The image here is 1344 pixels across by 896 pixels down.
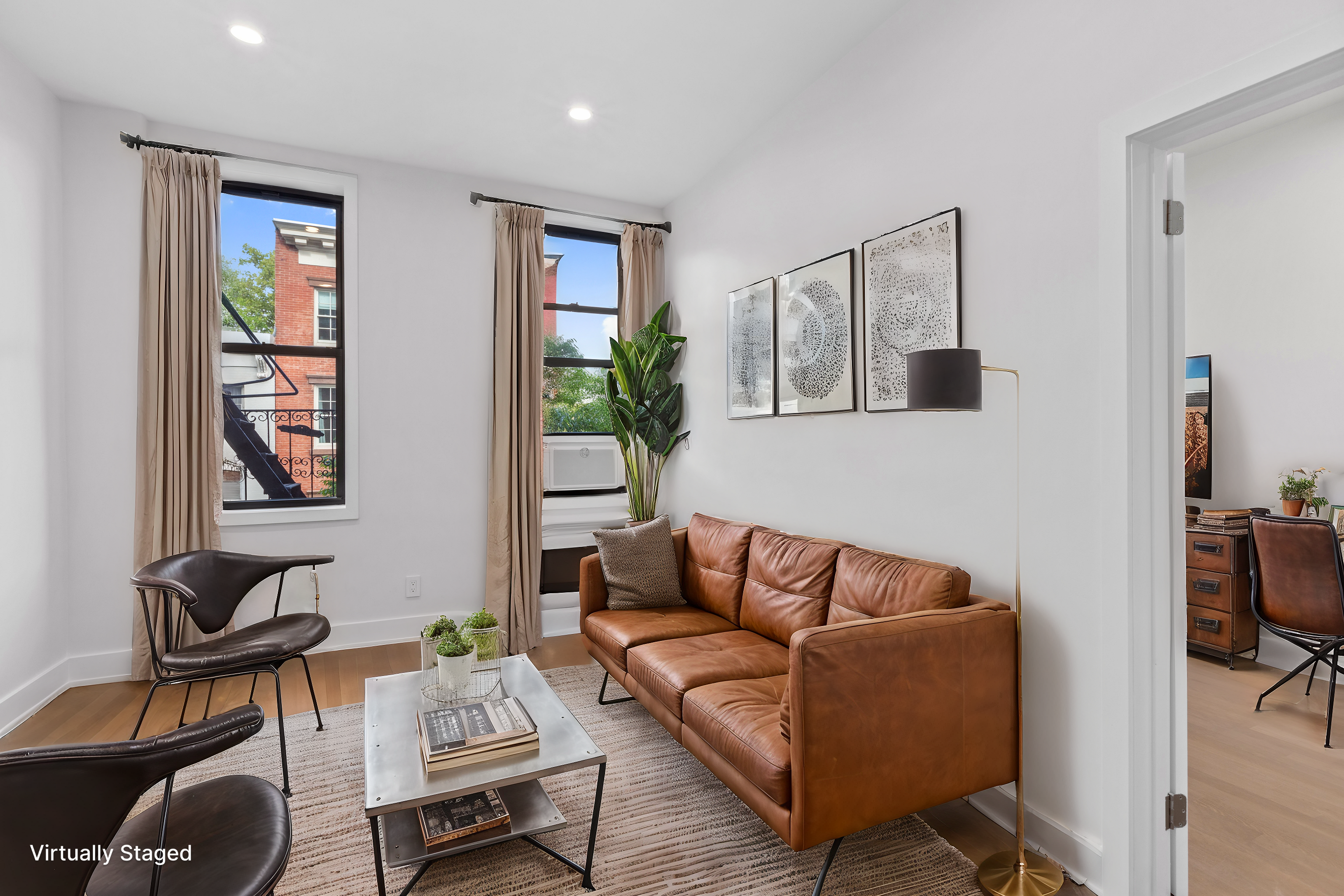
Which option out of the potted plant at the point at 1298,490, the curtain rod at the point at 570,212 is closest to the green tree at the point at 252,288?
the curtain rod at the point at 570,212

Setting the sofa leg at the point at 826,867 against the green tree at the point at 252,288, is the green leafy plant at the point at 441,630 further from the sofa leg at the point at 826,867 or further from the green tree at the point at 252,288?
the green tree at the point at 252,288

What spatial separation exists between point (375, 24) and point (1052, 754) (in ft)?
12.0

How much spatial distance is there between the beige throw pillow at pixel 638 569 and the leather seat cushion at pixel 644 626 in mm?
46

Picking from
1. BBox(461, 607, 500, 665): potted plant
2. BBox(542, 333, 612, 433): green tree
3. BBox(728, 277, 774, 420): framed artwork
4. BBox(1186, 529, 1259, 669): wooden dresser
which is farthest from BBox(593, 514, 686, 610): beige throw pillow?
BBox(1186, 529, 1259, 669): wooden dresser

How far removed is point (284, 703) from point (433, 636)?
4.93 ft

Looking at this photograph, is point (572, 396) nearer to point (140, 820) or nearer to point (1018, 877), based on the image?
point (140, 820)

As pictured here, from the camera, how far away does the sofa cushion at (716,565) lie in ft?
10.2

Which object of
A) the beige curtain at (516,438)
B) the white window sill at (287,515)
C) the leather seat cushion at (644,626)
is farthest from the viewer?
the beige curtain at (516,438)

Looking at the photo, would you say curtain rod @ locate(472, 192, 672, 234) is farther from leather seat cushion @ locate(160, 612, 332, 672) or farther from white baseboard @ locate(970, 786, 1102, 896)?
white baseboard @ locate(970, 786, 1102, 896)

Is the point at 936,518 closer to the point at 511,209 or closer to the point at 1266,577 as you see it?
the point at 1266,577

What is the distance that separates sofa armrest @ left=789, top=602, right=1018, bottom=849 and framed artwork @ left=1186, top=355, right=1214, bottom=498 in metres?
Answer: 2.94

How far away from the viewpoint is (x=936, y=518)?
243 cm

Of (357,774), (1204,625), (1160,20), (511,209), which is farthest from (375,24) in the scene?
(1204,625)

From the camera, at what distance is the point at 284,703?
3.19m
